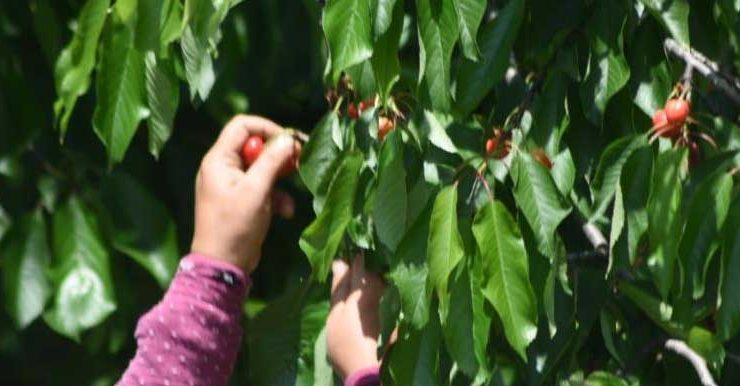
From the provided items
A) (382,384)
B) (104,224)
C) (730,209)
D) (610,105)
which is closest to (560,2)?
(610,105)

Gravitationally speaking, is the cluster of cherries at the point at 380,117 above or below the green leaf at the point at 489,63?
below

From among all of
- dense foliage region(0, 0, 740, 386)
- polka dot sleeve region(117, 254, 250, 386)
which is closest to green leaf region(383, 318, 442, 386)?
dense foliage region(0, 0, 740, 386)

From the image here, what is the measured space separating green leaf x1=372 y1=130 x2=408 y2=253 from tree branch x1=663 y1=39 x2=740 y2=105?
0.28 m

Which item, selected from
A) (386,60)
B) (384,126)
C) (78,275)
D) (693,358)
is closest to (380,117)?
(384,126)

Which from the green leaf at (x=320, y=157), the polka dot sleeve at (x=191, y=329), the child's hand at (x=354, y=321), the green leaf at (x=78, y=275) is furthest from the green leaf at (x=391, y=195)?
the green leaf at (x=78, y=275)

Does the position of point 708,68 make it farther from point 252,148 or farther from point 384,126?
point 252,148

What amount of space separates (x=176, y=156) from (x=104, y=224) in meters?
0.22

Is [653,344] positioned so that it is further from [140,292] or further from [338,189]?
[140,292]

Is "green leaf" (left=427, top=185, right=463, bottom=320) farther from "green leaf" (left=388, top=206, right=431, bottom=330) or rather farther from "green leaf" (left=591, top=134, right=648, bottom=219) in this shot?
"green leaf" (left=591, top=134, right=648, bottom=219)

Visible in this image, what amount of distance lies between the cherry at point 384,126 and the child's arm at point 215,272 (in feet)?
0.62

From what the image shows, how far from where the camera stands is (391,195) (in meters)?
1.48

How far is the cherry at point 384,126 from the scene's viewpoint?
156 cm

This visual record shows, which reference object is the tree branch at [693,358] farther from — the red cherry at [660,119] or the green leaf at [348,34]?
the green leaf at [348,34]

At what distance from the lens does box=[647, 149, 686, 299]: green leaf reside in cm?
148
